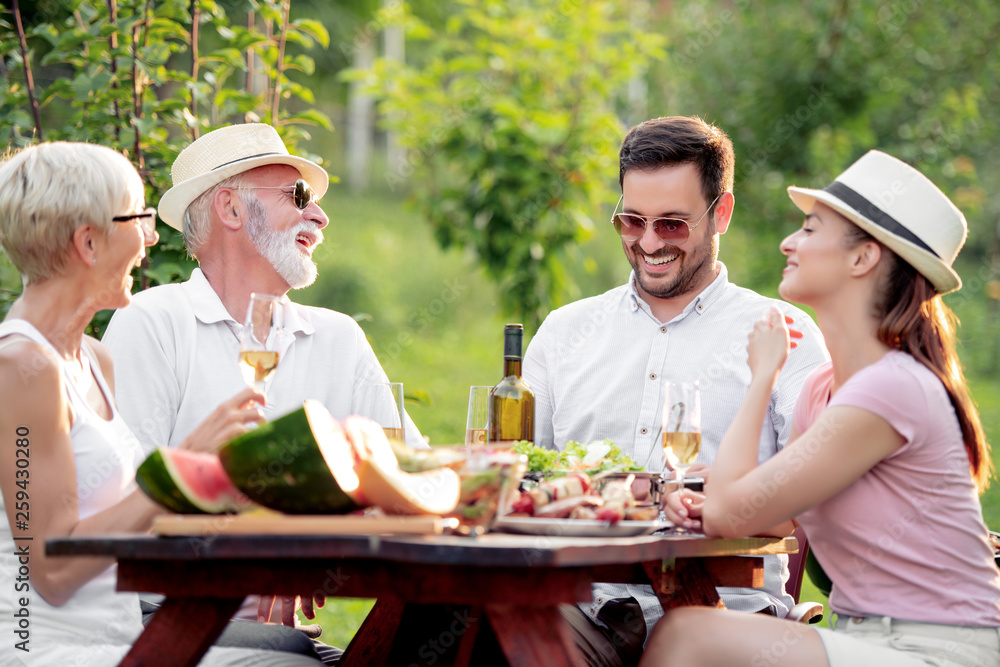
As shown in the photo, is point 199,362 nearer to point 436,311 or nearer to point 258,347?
point 258,347

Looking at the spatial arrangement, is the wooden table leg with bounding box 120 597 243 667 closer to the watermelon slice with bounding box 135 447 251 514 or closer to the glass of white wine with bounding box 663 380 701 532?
the watermelon slice with bounding box 135 447 251 514

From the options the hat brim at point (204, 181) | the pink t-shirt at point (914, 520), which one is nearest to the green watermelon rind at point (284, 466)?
the pink t-shirt at point (914, 520)

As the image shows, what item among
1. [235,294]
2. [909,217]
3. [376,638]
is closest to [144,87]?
[235,294]

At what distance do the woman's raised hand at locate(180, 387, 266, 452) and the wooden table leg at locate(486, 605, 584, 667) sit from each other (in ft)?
2.62

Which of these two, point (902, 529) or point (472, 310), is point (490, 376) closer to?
point (472, 310)

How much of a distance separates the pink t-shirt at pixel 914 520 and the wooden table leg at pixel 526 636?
1034 mm

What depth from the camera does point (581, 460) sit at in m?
3.02

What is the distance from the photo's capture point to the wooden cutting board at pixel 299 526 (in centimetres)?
203

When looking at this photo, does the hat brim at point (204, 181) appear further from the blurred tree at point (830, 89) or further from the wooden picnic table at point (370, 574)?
the blurred tree at point (830, 89)

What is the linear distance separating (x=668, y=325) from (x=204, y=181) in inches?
75.9

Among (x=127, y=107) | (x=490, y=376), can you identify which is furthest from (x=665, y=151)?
(x=490, y=376)

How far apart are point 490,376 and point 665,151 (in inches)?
338

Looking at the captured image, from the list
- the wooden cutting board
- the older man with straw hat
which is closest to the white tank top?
the wooden cutting board

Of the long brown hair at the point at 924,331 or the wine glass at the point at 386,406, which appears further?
the wine glass at the point at 386,406
